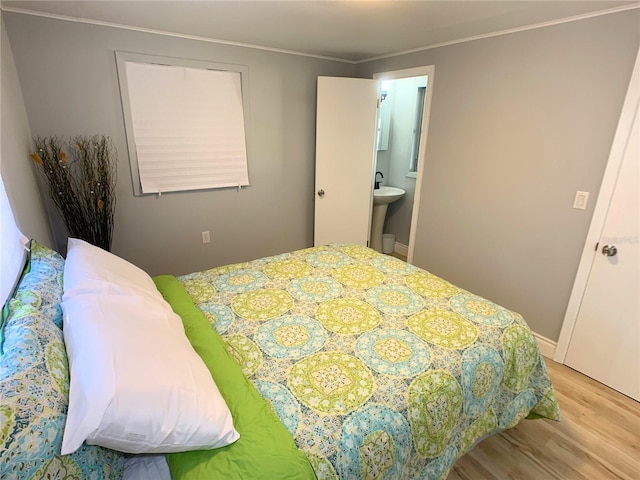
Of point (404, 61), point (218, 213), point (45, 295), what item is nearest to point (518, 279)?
point (404, 61)

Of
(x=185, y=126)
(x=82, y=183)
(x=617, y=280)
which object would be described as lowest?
(x=617, y=280)

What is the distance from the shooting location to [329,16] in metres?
2.05

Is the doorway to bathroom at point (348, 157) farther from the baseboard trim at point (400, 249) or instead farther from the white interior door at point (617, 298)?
the white interior door at point (617, 298)

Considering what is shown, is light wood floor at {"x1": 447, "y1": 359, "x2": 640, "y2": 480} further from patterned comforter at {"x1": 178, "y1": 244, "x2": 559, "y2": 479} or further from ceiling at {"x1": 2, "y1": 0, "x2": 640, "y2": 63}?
ceiling at {"x1": 2, "y1": 0, "x2": 640, "y2": 63}

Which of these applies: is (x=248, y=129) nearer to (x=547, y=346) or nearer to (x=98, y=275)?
(x=98, y=275)

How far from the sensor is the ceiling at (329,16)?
1.84 m

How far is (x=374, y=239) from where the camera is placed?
4.07 m

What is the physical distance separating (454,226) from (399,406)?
2.12 m

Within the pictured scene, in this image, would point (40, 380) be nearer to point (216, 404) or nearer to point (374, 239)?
point (216, 404)

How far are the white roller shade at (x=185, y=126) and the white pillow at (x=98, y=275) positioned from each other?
1.32 metres

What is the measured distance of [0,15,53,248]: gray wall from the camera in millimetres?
1533

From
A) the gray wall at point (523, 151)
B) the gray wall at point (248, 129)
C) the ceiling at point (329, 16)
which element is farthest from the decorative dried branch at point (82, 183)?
the gray wall at point (523, 151)

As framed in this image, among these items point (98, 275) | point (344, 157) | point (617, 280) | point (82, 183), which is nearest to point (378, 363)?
point (98, 275)

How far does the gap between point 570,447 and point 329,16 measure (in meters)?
2.76
